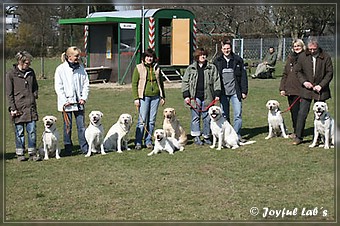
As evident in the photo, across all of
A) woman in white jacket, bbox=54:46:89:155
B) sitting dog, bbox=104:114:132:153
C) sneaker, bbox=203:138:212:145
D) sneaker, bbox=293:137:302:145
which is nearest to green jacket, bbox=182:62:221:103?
sneaker, bbox=203:138:212:145

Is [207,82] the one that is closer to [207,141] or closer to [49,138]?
[207,141]

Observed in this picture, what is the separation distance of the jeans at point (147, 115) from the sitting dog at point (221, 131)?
0.90 meters

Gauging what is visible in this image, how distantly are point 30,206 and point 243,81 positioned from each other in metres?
4.51

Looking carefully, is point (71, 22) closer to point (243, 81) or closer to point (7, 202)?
point (243, 81)

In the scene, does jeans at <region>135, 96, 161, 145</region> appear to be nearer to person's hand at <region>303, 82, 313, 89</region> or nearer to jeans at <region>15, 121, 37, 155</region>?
jeans at <region>15, 121, 37, 155</region>

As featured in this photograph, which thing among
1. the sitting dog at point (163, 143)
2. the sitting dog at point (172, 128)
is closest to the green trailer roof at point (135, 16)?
the sitting dog at point (172, 128)

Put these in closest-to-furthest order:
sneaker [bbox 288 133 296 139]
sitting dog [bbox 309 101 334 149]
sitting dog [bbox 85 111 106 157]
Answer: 1. sitting dog [bbox 85 111 106 157]
2. sitting dog [bbox 309 101 334 149]
3. sneaker [bbox 288 133 296 139]

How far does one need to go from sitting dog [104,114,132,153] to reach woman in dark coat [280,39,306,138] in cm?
283

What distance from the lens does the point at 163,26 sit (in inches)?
788

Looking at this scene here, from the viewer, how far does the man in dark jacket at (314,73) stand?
793 cm

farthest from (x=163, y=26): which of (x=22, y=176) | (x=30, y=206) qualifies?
(x=30, y=206)

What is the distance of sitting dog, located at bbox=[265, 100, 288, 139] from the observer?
29.2 ft

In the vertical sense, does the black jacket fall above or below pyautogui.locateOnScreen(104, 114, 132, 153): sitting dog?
above

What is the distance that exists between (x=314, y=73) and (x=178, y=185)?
3313 millimetres
